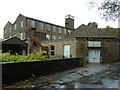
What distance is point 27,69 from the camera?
568 cm

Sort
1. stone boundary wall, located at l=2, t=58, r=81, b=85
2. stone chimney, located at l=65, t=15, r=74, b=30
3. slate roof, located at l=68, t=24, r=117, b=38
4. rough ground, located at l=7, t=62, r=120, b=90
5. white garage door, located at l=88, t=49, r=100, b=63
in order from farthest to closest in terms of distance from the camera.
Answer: stone chimney, located at l=65, t=15, r=74, b=30 < slate roof, located at l=68, t=24, r=117, b=38 < white garage door, located at l=88, t=49, r=100, b=63 < rough ground, located at l=7, t=62, r=120, b=90 < stone boundary wall, located at l=2, t=58, r=81, b=85

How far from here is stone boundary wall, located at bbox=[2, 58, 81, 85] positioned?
471 centimetres

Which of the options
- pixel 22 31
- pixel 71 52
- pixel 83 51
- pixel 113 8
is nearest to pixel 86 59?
pixel 83 51

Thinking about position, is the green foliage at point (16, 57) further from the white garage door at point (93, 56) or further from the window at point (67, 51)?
the white garage door at point (93, 56)

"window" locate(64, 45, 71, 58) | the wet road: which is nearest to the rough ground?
the wet road

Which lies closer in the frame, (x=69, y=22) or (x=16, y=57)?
(x=16, y=57)

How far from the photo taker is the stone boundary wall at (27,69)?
4.71 meters

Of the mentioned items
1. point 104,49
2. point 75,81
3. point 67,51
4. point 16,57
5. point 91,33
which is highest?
point 91,33

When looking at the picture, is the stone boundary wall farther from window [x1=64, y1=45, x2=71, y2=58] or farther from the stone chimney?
the stone chimney

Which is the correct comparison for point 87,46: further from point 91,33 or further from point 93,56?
point 91,33

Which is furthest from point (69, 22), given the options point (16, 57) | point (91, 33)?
point (16, 57)

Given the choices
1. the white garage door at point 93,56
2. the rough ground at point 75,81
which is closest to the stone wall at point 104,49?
the white garage door at point 93,56

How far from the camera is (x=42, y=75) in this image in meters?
6.62

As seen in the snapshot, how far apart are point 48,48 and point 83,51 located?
6.48 meters
